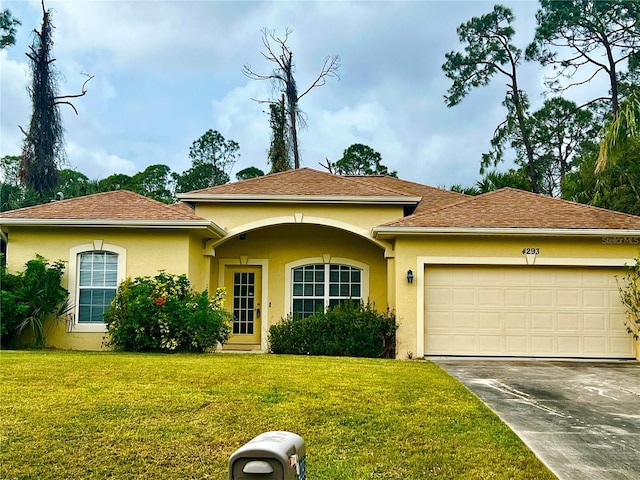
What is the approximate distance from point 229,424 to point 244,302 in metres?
10.6

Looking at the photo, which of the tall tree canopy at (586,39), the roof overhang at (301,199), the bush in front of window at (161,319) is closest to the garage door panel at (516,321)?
the roof overhang at (301,199)

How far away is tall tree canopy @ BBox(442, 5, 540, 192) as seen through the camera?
3122cm

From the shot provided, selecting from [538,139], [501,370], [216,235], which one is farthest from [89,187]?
[538,139]

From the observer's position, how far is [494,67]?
31484 millimetres

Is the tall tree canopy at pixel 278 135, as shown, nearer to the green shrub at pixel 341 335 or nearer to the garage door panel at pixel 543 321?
the green shrub at pixel 341 335

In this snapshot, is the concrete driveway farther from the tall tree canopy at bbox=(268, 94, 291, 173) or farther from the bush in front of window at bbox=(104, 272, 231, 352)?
the tall tree canopy at bbox=(268, 94, 291, 173)

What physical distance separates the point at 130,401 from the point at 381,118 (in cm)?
2628

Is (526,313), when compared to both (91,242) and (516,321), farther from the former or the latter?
(91,242)

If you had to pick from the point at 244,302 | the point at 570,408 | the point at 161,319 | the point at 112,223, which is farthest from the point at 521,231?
the point at 112,223

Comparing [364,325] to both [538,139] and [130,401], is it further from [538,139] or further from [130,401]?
[538,139]

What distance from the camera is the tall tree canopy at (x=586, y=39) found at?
91.7 ft

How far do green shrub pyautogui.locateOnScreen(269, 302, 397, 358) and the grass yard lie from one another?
4.27m

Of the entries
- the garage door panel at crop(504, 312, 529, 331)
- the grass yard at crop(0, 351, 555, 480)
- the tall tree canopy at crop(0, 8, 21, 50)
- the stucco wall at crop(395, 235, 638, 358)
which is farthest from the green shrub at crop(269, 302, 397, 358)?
the tall tree canopy at crop(0, 8, 21, 50)

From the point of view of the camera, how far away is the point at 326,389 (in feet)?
26.6
